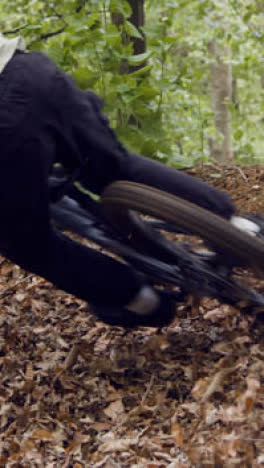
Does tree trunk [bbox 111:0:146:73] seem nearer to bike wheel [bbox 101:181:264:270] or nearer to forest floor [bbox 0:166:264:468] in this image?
forest floor [bbox 0:166:264:468]

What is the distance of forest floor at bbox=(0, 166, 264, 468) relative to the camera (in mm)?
2527

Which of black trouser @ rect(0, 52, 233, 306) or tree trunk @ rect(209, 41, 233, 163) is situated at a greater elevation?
black trouser @ rect(0, 52, 233, 306)

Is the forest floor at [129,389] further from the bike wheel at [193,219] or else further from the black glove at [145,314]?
the bike wheel at [193,219]

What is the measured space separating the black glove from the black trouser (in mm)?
116

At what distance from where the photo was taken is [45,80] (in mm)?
2494

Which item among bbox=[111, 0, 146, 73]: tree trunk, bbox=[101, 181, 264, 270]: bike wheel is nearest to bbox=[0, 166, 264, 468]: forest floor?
bbox=[101, 181, 264, 270]: bike wheel

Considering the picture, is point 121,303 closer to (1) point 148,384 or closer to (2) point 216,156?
(1) point 148,384

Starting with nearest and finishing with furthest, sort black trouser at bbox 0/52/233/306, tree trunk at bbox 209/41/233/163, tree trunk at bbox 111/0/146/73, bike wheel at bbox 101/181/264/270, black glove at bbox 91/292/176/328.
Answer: black trouser at bbox 0/52/233/306 → bike wheel at bbox 101/181/264/270 → black glove at bbox 91/292/176/328 → tree trunk at bbox 111/0/146/73 → tree trunk at bbox 209/41/233/163

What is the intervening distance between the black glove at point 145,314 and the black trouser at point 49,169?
0.38ft

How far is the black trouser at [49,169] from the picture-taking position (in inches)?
96.7

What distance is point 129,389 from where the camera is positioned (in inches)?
119

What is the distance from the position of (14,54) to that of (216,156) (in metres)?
8.85

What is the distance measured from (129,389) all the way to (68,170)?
116 cm

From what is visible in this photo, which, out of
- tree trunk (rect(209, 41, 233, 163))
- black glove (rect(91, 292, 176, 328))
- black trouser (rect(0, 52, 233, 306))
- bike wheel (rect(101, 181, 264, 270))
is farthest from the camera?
tree trunk (rect(209, 41, 233, 163))
